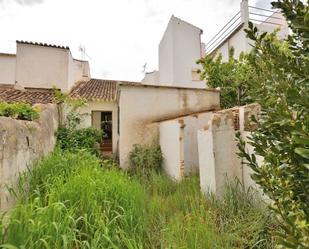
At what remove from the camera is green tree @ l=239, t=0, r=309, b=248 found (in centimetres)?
125

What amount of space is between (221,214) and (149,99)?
720cm

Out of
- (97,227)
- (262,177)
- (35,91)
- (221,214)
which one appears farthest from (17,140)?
(35,91)

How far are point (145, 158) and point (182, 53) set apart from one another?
10.1m

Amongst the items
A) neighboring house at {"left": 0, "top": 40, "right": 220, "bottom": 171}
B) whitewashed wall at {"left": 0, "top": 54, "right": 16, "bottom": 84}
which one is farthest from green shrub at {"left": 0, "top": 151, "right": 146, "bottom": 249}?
whitewashed wall at {"left": 0, "top": 54, "right": 16, "bottom": 84}

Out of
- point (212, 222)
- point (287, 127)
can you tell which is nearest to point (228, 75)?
point (212, 222)

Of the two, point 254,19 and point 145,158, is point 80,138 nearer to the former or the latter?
point 145,158

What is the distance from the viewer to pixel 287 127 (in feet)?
4.59

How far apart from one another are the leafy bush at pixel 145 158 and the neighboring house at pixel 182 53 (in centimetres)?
805

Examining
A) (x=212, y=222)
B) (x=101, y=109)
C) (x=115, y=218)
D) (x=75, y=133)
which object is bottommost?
(x=212, y=222)

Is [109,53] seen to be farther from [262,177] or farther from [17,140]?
[262,177]

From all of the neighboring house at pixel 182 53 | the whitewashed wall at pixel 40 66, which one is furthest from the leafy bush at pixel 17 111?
the neighboring house at pixel 182 53

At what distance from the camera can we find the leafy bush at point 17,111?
16.5 feet

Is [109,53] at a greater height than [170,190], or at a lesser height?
greater

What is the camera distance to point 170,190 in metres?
6.69
